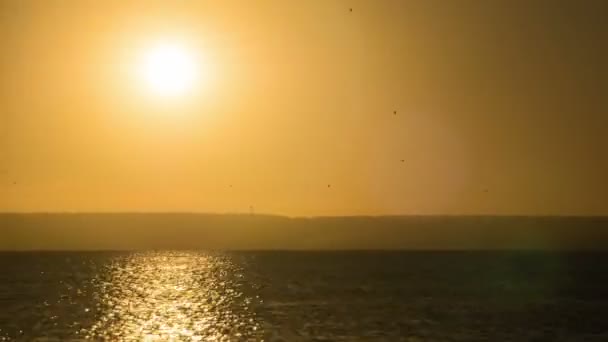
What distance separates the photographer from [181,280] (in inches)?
3922

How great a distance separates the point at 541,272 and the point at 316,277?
45328mm

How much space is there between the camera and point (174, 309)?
60469mm

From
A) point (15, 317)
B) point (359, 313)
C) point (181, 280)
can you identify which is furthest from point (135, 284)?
point (359, 313)

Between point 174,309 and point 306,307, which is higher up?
point 306,307

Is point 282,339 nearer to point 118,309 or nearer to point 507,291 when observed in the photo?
point 118,309

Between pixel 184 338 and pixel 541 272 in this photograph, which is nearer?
pixel 184 338

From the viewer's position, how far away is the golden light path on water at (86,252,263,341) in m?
45.7

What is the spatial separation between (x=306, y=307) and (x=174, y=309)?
14.1 metres

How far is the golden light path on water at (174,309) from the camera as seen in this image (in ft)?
150

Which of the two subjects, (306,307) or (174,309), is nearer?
(174,309)

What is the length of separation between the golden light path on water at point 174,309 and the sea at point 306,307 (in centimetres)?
11

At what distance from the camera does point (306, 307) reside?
203 ft

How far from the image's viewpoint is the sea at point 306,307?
1813 inches

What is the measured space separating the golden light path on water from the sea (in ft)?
0.35
